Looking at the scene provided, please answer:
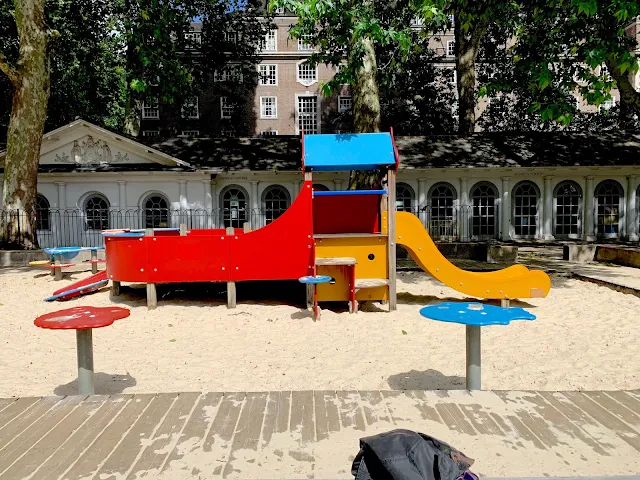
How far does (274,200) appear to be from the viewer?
2317 centimetres

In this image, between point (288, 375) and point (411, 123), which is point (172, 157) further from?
point (411, 123)

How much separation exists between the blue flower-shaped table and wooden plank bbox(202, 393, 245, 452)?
5.69 ft

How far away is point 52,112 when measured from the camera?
3447cm

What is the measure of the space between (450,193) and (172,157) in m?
12.8

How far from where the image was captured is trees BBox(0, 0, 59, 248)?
1609 centimetres

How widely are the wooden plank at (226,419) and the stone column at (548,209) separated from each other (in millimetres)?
22616

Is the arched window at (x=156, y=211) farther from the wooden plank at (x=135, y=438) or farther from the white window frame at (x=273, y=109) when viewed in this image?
the white window frame at (x=273, y=109)

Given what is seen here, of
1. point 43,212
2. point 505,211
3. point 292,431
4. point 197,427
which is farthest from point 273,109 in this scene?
point 292,431

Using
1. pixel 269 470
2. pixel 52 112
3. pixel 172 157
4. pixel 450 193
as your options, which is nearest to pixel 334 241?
pixel 269 470

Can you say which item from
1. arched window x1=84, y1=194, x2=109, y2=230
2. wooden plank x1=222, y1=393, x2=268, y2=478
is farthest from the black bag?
arched window x1=84, y1=194, x2=109, y2=230

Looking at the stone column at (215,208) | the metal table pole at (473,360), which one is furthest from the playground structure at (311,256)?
the stone column at (215,208)

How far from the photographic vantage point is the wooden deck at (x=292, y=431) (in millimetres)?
2881

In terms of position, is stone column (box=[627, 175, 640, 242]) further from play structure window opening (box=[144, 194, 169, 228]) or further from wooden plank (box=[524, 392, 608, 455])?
wooden plank (box=[524, 392, 608, 455])

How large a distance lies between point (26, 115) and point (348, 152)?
1316 centimetres
